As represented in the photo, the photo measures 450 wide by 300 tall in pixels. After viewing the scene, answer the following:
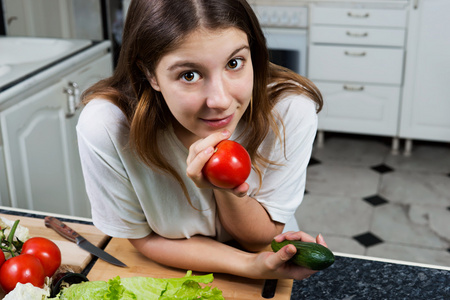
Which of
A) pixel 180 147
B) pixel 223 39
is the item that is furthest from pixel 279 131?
pixel 223 39

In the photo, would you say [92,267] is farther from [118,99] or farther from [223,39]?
[223,39]

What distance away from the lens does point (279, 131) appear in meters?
1.09

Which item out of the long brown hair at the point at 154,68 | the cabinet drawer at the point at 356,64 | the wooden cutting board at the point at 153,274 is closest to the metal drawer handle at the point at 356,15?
the cabinet drawer at the point at 356,64

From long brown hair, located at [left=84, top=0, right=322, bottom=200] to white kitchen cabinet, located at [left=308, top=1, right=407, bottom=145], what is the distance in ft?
6.97

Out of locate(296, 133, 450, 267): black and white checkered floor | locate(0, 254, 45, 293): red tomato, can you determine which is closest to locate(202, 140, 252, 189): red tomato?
locate(0, 254, 45, 293): red tomato

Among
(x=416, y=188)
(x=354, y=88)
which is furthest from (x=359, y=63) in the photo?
(x=416, y=188)

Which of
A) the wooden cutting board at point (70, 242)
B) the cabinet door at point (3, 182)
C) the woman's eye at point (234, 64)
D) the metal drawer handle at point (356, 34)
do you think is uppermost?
the woman's eye at point (234, 64)

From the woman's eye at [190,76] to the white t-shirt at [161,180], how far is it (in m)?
0.22

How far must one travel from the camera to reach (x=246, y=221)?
3.48 feet

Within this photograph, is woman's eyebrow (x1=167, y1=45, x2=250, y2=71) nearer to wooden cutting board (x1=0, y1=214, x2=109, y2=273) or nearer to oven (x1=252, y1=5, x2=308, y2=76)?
wooden cutting board (x1=0, y1=214, x2=109, y2=273)

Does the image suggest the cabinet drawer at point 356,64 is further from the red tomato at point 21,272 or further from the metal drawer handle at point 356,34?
the red tomato at point 21,272

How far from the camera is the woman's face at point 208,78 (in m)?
0.83

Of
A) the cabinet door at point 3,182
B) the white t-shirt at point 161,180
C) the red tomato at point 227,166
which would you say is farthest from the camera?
the cabinet door at point 3,182

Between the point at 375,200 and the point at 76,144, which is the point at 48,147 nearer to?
the point at 76,144
